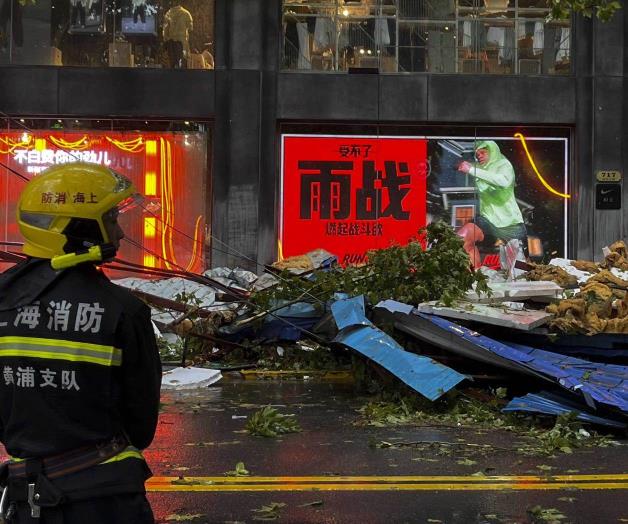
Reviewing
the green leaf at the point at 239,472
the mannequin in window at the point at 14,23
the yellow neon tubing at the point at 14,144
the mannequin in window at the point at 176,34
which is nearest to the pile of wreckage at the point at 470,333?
the green leaf at the point at 239,472

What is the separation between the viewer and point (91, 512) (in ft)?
8.85

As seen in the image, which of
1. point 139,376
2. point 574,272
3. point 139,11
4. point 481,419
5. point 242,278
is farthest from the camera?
point 139,11

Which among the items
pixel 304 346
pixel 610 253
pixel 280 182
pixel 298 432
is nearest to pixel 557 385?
pixel 298 432

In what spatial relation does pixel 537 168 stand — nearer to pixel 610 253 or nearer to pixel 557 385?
pixel 610 253

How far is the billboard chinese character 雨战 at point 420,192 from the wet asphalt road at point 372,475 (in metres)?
9.62

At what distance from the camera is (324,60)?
59.7ft

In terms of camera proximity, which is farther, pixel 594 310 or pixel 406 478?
pixel 594 310

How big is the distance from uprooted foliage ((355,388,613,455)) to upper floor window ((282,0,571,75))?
1081 centimetres

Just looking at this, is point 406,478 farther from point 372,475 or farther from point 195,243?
point 195,243

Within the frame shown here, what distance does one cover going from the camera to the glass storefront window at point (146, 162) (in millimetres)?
17953

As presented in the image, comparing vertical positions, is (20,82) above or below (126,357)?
above

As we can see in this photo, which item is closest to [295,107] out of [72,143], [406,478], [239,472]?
[72,143]

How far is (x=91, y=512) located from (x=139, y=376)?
0.42m

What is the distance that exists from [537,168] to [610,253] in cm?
596
